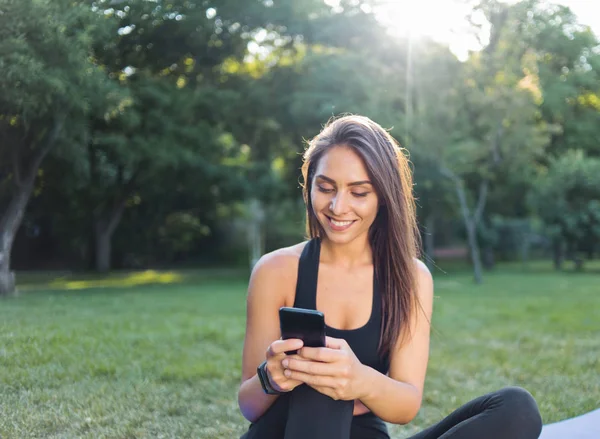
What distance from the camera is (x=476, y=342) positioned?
5.46 m

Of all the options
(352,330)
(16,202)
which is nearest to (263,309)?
(352,330)

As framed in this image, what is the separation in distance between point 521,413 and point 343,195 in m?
0.82

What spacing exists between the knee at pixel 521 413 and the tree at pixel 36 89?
2.04 meters

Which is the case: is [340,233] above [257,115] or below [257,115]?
below

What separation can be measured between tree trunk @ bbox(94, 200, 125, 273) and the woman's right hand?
2305 millimetres

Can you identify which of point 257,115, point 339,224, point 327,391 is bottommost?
point 327,391

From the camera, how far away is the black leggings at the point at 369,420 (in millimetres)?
1753

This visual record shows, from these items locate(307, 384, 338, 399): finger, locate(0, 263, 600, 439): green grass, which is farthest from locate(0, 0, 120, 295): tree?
locate(307, 384, 338, 399): finger

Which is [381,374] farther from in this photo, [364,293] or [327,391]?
[364,293]

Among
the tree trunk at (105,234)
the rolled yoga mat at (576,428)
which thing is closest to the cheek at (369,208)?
the rolled yoga mat at (576,428)

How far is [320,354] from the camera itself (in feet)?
5.49

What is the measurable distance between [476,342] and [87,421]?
3.81 metres

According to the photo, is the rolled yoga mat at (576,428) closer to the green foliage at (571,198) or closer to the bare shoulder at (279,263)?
the bare shoulder at (279,263)

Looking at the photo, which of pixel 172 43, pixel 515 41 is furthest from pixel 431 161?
pixel 172 43
